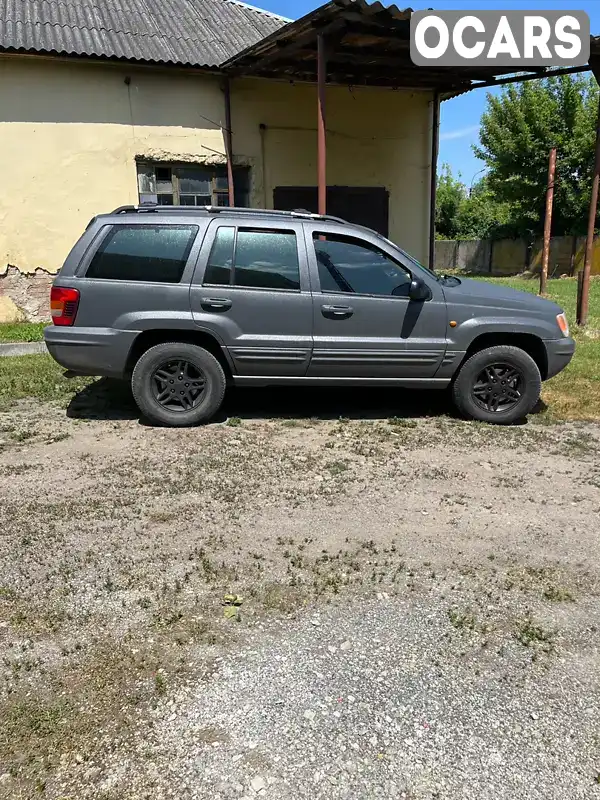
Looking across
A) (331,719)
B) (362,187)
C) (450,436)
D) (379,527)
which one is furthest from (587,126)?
(331,719)

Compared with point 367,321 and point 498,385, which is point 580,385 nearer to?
point 498,385

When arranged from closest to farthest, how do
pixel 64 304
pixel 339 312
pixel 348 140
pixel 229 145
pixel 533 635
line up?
1. pixel 533 635
2. pixel 64 304
3. pixel 339 312
4. pixel 229 145
5. pixel 348 140

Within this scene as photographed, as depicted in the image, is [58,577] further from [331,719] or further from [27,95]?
[27,95]

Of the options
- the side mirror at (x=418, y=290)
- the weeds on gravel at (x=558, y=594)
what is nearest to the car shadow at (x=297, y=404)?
the side mirror at (x=418, y=290)

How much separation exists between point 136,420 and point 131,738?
3.91 m

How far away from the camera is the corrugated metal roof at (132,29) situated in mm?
9570

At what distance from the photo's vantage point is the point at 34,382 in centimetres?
716

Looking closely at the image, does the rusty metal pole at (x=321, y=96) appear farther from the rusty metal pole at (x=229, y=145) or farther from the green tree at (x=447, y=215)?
the green tree at (x=447, y=215)

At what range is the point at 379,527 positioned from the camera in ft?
12.7

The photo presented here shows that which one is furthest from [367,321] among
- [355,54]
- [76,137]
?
[76,137]

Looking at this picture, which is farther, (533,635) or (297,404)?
(297,404)

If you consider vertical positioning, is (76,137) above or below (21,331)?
above

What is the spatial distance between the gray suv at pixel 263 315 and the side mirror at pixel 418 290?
0.04ft

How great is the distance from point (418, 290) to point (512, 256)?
81.5ft
